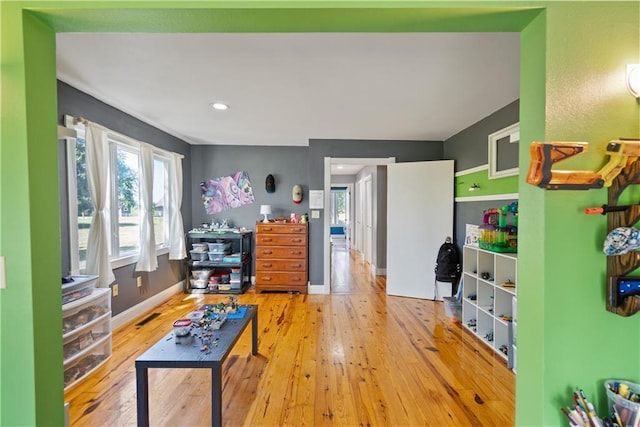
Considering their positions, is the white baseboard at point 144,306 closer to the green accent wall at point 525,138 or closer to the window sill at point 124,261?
the window sill at point 124,261

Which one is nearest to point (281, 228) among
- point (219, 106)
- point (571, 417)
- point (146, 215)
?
point (146, 215)

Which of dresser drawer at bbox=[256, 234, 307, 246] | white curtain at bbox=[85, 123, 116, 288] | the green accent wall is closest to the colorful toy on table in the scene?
the green accent wall

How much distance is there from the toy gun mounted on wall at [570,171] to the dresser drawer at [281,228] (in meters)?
3.52

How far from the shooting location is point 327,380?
211 centimetres

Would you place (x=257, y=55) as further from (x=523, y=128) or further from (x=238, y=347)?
(x=238, y=347)

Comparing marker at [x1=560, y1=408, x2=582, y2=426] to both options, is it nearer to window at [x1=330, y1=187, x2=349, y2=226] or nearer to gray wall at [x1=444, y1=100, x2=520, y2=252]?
gray wall at [x1=444, y1=100, x2=520, y2=252]

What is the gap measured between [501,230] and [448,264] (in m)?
1.16

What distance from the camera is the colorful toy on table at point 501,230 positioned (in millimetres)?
2537

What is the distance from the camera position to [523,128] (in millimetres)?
1022

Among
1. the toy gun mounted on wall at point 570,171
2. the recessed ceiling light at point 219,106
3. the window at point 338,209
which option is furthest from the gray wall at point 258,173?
the window at point 338,209

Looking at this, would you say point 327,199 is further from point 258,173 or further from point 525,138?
point 525,138

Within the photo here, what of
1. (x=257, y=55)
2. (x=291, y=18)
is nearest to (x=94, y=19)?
(x=291, y=18)

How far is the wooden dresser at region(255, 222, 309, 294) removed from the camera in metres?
4.23

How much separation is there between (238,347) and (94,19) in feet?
8.21
